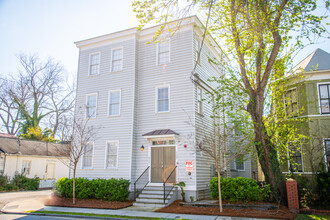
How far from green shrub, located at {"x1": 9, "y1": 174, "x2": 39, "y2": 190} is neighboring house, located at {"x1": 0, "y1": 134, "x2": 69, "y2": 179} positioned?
2.88ft

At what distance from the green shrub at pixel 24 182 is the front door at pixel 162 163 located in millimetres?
14035

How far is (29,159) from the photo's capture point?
25016 mm

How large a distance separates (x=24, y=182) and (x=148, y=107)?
48.4 feet

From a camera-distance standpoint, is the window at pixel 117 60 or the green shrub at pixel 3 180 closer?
the window at pixel 117 60

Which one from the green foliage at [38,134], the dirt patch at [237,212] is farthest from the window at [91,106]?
the green foliage at [38,134]

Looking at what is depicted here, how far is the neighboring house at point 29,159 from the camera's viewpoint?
2314 cm

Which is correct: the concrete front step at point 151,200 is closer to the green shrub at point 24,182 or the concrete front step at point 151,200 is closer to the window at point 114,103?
the window at point 114,103

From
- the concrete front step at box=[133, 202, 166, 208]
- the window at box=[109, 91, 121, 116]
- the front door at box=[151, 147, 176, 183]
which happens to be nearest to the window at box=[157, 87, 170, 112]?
the front door at box=[151, 147, 176, 183]

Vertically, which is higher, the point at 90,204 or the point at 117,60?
the point at 117,60

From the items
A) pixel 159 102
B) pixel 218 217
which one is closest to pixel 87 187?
pixel 159 102

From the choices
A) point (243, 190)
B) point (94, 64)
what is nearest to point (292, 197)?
point (243, 190)

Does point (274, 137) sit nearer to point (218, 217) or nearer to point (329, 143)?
point (329, 143)

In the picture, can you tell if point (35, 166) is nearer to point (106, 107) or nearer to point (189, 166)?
point (106, 107)

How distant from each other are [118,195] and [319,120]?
12067 millimetres
